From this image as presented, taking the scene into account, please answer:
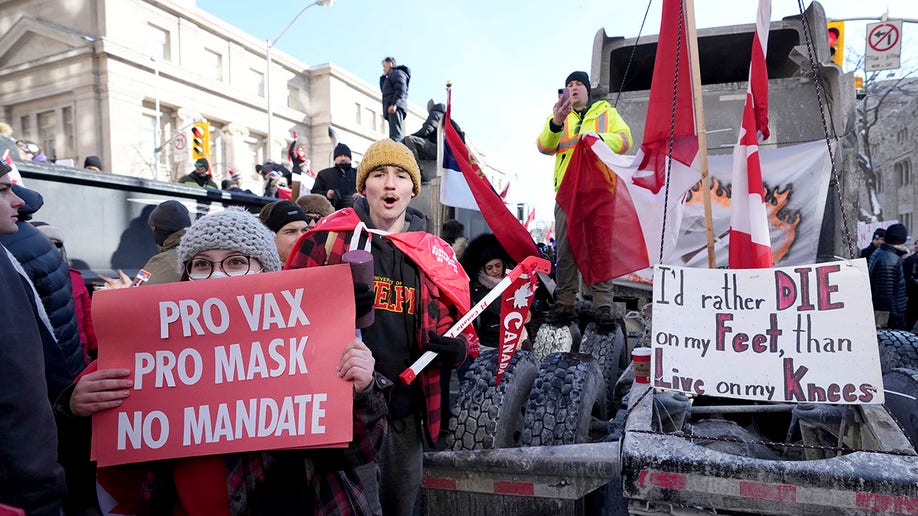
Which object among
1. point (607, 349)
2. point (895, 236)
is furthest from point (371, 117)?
point (607, 349)

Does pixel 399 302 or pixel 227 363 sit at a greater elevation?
pixel 399 302

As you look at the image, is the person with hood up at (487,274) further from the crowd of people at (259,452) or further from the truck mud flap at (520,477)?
the truck mud flap at (520,477)

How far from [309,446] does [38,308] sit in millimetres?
1046

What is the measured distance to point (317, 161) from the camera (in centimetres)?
4600

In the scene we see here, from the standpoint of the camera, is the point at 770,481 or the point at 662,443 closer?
the point at 770,481

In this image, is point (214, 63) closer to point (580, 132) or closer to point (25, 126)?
point (25, 126)

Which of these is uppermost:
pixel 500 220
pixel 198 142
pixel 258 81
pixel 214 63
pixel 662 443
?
pixel 214 63

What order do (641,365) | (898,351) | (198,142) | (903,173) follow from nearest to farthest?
(641,365)
(898,351)
(198,142)
(903,173)

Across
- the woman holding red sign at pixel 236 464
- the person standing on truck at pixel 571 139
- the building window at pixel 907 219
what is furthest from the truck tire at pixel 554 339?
the building window at pixel 907 219

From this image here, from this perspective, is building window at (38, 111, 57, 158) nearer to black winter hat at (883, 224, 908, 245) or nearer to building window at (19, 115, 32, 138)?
building window at (19, 115, 32, 138)

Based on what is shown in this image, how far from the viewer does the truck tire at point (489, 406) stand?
2609 mm

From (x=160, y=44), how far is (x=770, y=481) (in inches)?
1604

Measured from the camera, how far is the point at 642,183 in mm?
3871

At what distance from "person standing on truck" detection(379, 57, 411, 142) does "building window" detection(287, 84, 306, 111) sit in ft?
132
